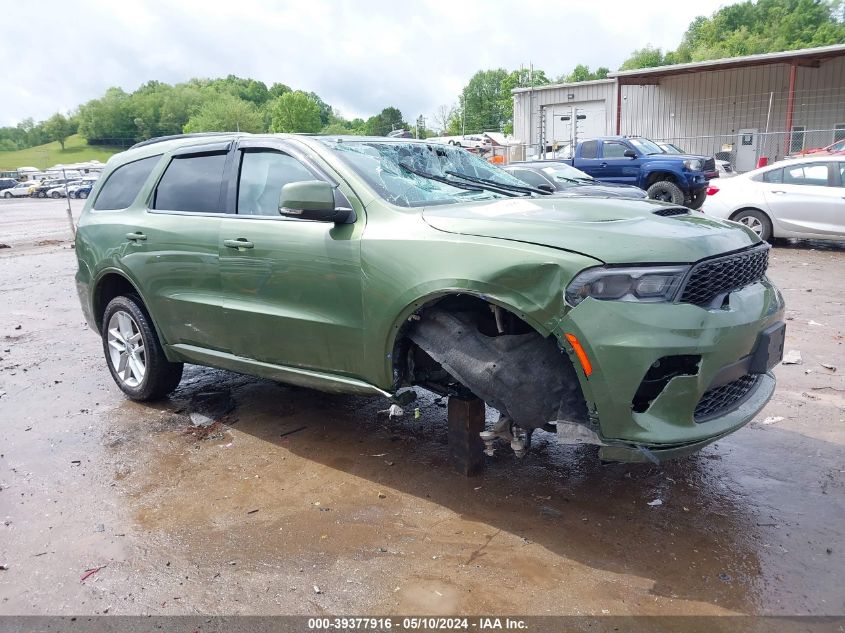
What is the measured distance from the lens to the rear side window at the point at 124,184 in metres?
5.03

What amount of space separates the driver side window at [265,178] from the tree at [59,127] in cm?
15782

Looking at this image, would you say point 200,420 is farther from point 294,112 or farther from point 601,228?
point 294,112

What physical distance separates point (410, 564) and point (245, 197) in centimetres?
240

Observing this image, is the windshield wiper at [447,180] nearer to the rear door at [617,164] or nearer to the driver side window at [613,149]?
the rear door at [617,164]

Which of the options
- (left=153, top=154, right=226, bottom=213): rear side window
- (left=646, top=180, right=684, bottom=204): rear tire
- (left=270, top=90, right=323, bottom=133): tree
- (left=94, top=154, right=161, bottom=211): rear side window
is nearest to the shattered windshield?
(left=153, top=154, right=226, bottom=213): rear side window

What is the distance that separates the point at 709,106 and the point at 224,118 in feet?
315

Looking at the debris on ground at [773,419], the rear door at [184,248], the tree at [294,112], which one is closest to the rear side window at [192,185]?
the rear door at [184,248]

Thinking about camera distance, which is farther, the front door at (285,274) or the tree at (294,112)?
the tree at (294,112)

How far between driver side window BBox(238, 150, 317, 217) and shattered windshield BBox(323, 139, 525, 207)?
261mm

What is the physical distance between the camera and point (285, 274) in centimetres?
384

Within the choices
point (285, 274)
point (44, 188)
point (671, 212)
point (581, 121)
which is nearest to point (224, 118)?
point (44, 188)

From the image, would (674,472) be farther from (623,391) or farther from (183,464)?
(183,464)

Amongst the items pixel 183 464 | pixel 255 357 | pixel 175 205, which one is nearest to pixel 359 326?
pixel 255 357

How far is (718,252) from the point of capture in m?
3.06
